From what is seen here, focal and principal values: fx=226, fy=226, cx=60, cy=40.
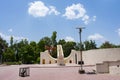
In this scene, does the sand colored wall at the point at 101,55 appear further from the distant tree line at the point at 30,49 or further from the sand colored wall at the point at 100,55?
the distant tree line at the point at 30,49

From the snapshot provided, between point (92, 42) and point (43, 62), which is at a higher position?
point (92, 42)

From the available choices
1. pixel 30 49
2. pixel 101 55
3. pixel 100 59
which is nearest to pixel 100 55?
pixel 101 55

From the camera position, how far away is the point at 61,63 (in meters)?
43.9

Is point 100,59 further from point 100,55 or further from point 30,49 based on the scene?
point 30,49

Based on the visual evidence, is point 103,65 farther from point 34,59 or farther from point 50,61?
point 34,59

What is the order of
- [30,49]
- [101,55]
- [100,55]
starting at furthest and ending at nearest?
[30,49], [100,55], [101,55]

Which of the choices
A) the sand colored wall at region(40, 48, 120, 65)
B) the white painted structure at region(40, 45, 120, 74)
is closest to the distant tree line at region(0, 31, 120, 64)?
the white painted structure at region(40, 45, 120, 74)

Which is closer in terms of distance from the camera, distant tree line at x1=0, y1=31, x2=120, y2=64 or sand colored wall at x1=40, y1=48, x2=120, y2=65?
sand colored wall at x1=40, y1=48, x2=120, y2=65

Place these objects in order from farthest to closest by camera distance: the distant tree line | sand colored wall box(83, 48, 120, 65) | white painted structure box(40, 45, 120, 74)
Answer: the distant tree line, sand colored wall box(83, 48, 120, 65), white painted structure box(40, 45, 120, 74)

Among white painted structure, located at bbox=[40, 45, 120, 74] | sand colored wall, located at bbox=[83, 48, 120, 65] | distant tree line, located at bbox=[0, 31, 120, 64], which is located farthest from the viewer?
distant tree line, located at bbox=[0, 31, 120, 64]

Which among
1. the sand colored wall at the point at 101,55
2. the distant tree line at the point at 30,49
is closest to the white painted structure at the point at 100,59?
the sand colored wall at the point at 101,55

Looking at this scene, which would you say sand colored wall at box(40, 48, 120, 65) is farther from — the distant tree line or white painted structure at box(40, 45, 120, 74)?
the distant tree line

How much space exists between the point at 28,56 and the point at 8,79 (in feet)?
148

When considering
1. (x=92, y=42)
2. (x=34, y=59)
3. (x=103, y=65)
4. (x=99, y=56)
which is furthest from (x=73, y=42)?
(x=103, y=65)
